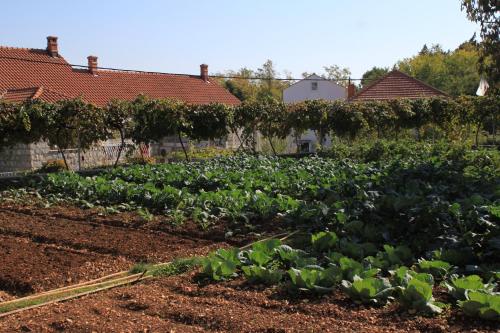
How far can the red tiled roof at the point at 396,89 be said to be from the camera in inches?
1441

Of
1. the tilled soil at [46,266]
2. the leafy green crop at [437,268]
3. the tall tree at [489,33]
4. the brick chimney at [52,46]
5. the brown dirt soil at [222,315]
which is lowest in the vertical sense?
the tilled soil at [46,266]

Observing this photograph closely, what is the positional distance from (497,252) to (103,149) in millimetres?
22478

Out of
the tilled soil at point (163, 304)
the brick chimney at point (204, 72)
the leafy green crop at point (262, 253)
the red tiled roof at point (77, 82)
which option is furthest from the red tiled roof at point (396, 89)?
the leafy green crop at point (262, 253)

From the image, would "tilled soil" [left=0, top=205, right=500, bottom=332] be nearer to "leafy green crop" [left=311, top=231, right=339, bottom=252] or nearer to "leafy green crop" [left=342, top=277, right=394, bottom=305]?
"leafy green crop" [left=342, top=277, right=394, bottom=305]

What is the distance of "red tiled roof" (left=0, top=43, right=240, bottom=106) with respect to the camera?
29141 mm

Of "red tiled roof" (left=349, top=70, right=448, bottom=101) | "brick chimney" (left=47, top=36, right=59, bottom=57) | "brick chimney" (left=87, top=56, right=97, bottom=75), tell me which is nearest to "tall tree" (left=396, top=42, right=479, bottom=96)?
"red tiled roof" (left=349, top=70, right=448, bottom=101)

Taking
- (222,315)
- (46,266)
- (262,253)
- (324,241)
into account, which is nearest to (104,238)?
(46,266)

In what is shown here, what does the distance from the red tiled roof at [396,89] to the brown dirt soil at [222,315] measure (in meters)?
33.0

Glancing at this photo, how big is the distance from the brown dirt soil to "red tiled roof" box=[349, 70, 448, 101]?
3298 cm

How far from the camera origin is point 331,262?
549 cm

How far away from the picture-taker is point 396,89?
37.4 meters

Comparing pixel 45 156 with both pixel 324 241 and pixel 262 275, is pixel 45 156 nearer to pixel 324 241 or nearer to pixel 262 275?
pixel 324 241

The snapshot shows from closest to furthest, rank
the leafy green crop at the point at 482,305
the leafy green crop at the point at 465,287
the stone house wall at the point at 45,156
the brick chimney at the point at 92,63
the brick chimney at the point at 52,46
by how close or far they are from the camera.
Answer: the leafy green crop at the point at 482,305
the leafy green crop at the point at 465,287
the stone house wall at the point at 45,156
the brick chimney at the point at 52,46
the brick chimney at the point at 92,63

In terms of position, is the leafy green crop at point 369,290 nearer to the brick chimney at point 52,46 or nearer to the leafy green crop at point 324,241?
the leafy green crop at point 324,241
